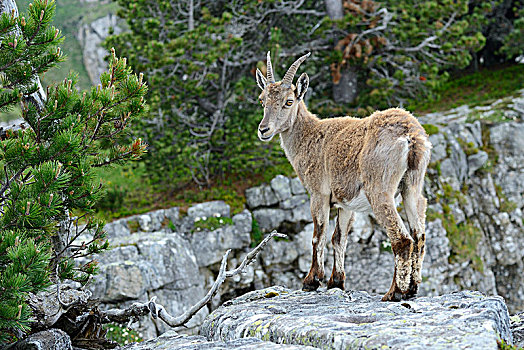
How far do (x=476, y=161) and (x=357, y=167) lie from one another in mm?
11424

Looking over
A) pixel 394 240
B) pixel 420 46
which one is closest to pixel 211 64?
pixel 420 46

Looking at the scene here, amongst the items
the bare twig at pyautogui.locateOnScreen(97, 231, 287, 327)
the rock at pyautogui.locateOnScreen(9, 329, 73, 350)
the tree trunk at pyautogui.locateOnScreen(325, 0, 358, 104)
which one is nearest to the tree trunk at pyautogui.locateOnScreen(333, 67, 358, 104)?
the tree trunk at pyautogui.locateOnScreen(325, 0, 358, 104)

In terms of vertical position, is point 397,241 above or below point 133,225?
above

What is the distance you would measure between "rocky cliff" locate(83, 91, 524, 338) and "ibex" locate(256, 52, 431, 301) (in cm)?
555

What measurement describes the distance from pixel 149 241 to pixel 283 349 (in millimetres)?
8298

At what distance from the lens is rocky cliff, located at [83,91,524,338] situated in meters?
11.7

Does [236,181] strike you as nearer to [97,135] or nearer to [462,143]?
[462,143]

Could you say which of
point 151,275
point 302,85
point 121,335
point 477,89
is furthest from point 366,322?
point 477,89

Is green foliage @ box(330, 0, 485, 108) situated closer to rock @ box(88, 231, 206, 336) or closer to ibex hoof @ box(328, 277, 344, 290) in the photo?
rock @ box(88, 231, 206, 336)

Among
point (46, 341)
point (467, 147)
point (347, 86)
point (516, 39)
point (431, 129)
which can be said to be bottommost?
point (46, 341)

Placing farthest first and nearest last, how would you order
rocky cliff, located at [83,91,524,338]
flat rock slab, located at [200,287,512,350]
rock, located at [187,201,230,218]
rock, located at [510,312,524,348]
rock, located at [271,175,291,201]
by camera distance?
rock, located at [271,175,291,201], rock, located at [187,201,230,218], rocky cliff, located at [83,91,524,338], rock, located at [510,312,524,348], flat rock slab, located at [200,287,512,350]

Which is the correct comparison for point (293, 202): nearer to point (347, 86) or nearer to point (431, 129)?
point (347, 86)

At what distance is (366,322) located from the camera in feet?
15.4

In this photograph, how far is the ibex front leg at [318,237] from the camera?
23.1ft
